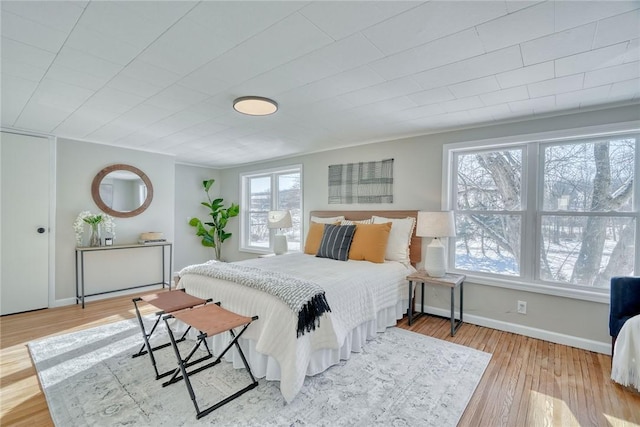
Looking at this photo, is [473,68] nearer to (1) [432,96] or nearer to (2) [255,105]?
(1) [432,96]

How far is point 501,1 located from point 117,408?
3129mm

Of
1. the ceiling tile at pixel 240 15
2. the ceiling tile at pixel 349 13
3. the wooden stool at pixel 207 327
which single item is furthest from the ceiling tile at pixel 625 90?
the wooden stool at pixel 207 327

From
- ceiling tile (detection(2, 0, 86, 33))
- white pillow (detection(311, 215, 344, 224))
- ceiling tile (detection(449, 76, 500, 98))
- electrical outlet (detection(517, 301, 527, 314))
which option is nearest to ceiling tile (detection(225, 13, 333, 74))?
ceiling tile (detection(2, 0, 86, 33))

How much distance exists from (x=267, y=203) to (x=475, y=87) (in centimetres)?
415

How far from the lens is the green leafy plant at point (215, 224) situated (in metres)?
5.84

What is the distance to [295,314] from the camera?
1970 millimetres

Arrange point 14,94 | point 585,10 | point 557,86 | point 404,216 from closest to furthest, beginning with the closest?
point 585,10 → point 557,86 → point 14,94 → point 404,216

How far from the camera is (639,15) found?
1.46 metres

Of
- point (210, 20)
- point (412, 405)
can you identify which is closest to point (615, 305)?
point (412, 405)

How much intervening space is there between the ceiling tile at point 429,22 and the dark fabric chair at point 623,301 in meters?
2.26

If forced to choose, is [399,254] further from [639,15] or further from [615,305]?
[639,15]

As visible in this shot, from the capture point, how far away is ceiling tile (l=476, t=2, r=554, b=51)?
4.75ft

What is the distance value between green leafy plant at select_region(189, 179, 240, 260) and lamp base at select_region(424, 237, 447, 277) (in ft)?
12.8

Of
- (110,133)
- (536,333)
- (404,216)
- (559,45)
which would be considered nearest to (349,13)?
(559,45)
